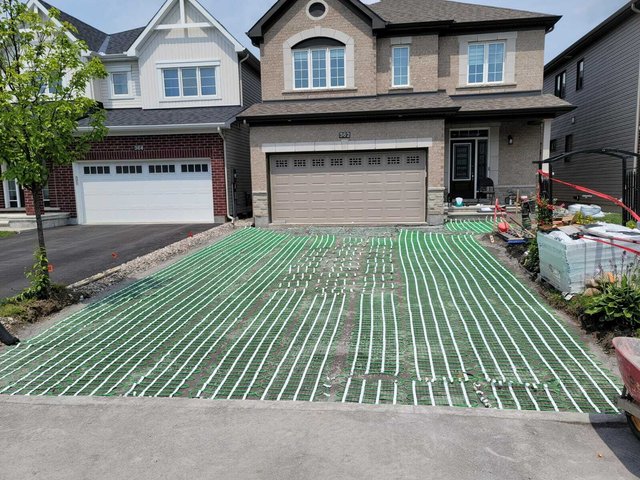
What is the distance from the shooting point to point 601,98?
1959 centimetres

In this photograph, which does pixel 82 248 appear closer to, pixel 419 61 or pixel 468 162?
pixel 419 61

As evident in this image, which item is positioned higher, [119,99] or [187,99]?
[119,99]

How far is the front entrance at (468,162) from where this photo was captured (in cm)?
1744

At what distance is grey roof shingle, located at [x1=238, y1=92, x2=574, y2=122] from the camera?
15016mm

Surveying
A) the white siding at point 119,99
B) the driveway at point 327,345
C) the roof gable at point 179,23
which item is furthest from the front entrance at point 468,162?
the white siding at point 119,99

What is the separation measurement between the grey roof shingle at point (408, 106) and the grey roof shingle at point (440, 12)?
8.57 feet

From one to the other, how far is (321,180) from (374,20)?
18.8 ft

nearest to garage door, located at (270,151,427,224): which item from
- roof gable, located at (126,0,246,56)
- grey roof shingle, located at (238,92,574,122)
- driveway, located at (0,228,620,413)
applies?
grey roof shingle, located at (238,92,574,122)

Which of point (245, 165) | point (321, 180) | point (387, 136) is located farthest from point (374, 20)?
point (245, 165)

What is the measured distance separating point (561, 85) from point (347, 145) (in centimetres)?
1550

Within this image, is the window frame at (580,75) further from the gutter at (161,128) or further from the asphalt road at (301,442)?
the asphalt road at (301,442)

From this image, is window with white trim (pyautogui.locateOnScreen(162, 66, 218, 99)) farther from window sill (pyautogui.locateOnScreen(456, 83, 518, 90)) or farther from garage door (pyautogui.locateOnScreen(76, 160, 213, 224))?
window sill (pyautogui.locateOnScreen(456, 83, 518, 90))

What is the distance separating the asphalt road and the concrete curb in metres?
0.01

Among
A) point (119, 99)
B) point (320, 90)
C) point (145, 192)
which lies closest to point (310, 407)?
point (320, 90)
